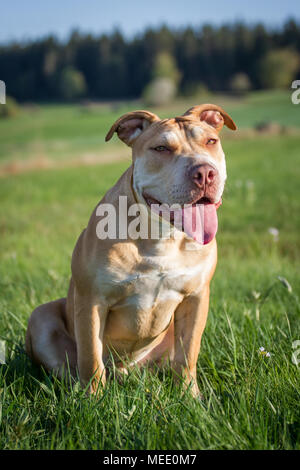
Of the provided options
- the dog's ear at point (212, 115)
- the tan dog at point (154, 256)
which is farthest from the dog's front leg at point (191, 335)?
the dog's ear at point (212, 115)

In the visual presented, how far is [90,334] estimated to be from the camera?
8.21 feet

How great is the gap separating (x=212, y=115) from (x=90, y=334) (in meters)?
1.59

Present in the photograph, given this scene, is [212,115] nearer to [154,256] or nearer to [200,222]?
[200,222]

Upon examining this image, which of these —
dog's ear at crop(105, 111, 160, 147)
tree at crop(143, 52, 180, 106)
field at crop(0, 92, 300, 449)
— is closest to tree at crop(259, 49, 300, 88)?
tree at crop(143, 52, 180, 106)

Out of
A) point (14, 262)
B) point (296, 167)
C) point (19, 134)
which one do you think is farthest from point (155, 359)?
point (19, 134)

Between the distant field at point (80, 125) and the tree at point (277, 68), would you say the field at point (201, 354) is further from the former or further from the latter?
the tree at point (277, 68)

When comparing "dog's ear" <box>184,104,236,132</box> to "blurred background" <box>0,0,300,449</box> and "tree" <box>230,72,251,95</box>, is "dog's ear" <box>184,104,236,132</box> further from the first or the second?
"tree" <box>230,72,251,95</box>

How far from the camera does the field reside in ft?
6.51

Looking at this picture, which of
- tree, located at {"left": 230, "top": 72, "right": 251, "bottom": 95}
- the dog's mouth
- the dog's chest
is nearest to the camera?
the dog's mouth

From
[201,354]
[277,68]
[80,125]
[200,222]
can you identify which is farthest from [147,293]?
[277,68]

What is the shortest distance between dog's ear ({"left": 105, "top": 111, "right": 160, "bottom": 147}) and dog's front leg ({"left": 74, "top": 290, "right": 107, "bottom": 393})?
3.26 ft

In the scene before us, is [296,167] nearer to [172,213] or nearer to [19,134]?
[172,213]

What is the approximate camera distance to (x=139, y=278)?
8.13ft
